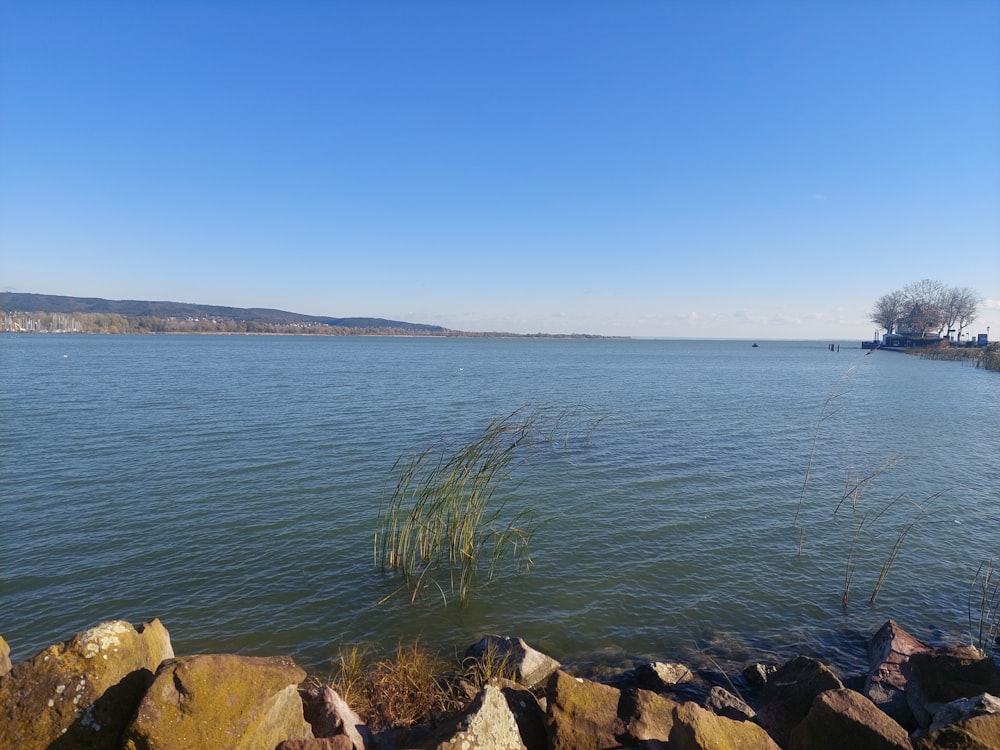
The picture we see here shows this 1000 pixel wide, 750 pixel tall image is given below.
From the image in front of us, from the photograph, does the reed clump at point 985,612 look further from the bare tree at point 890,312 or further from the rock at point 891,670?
the bare tree at point 890,312

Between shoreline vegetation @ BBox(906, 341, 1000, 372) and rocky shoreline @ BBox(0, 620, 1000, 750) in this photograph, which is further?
shoreline vegetation @ BBox(906, 341, 1000, 372)

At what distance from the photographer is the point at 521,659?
24.7 feet

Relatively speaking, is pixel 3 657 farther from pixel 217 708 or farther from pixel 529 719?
pixel 529 719

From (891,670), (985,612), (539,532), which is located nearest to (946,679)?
(891,670)

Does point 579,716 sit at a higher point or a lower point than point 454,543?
higher

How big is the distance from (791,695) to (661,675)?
5.30 ft

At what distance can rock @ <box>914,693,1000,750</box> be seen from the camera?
488cm

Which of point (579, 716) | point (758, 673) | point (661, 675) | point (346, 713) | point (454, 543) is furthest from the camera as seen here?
point (454, 543)

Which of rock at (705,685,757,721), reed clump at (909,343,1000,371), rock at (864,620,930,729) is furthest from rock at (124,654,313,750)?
reed clump at (909,343,1000,371)

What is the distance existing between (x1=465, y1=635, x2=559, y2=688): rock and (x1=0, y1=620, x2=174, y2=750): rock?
148 inches

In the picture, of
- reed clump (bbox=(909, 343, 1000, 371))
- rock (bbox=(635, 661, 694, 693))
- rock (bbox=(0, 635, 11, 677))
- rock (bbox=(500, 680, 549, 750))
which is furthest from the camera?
reed clump (bbox=(909, 343, 1000, 371))

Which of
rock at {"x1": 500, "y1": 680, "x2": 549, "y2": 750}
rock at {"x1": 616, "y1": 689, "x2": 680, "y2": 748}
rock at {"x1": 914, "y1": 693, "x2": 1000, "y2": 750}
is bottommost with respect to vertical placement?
rock at {"x1": 500, "y1": 680, "x2": 549, "y2": 750}

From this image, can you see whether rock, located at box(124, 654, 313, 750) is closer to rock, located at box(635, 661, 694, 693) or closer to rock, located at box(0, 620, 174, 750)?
rock, located at box(0, 620, 174, 750)

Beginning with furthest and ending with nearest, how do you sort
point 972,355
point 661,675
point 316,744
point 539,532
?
point 972,355 < point 539,532 < point 661,675 < point 316,744
